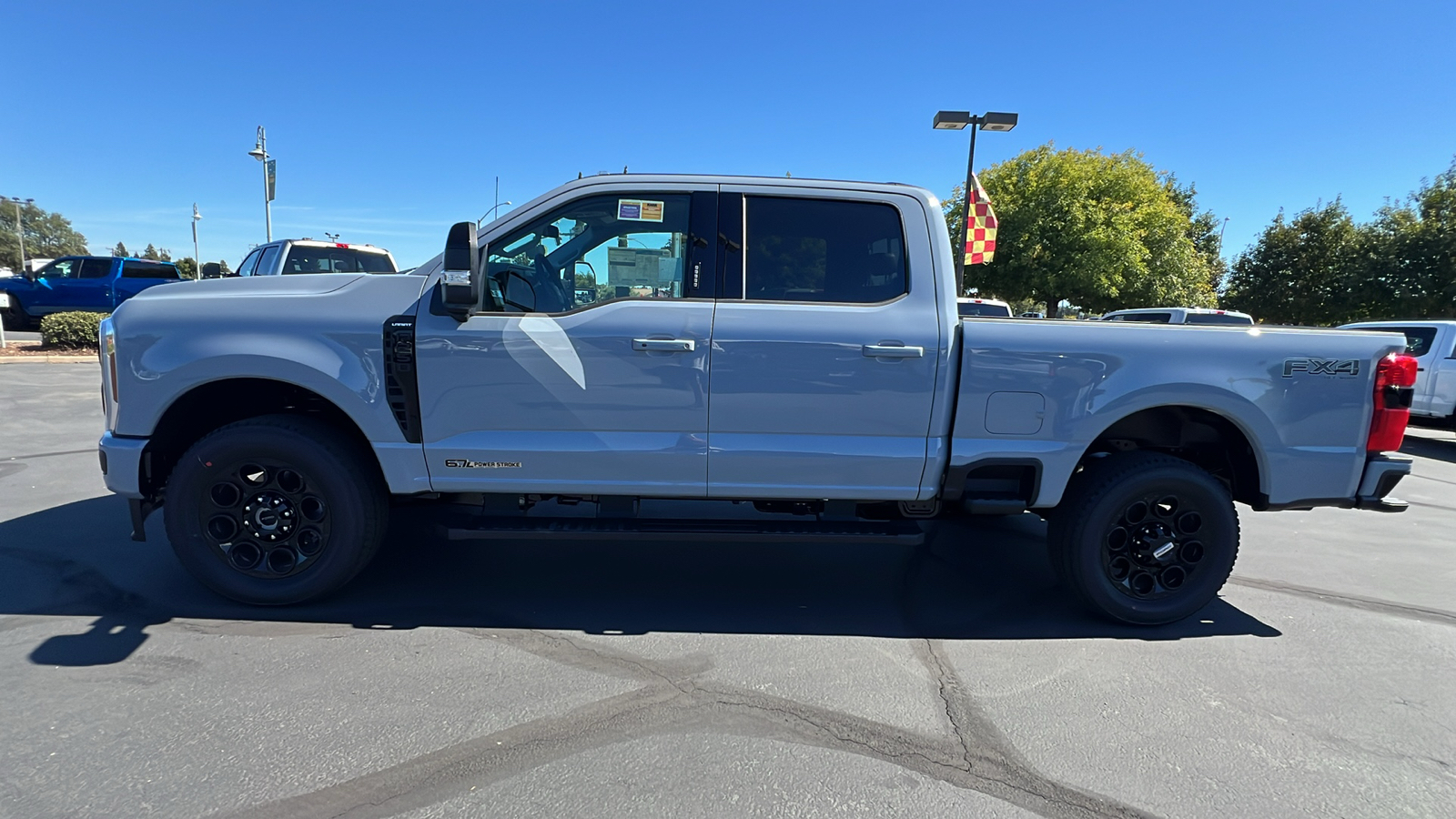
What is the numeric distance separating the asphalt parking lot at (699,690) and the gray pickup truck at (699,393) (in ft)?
1.50

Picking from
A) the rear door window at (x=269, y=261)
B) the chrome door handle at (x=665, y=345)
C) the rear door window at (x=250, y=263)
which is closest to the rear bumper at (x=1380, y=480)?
the chrome door handle at (x=665, y=345)

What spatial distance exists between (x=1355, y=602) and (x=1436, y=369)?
899 cm

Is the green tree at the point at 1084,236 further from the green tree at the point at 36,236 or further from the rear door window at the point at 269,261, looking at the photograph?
the green tree at the point at 36,236

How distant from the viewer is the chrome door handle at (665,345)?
134 inches

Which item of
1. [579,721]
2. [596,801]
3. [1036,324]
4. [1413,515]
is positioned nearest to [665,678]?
[579,721]

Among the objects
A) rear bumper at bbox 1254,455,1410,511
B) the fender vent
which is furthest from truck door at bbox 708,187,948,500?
rear bumper at bbox 1254,455,1410,511

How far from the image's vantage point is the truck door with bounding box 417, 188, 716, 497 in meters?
3.43

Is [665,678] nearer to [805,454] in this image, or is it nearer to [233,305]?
[805,454]

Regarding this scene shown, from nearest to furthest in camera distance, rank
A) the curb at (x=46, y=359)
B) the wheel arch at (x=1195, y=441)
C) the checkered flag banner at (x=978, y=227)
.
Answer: the wheel arch at (x=1195, y=441)
the curb at (x=46, y=359)
the checkered flag banner at (x=978, y=227)

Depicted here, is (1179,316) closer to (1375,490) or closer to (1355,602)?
(1355,602)

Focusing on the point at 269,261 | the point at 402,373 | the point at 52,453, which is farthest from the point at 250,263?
the point at 402,373

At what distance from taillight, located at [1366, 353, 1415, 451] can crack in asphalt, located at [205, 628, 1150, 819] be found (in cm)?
240

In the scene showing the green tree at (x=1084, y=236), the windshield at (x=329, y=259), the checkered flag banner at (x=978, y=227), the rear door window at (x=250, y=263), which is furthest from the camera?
the green tree at (x=1084, y=236)

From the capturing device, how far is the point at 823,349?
345 centimetres
